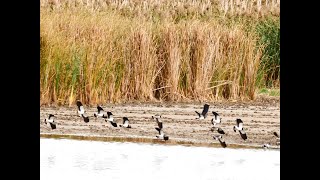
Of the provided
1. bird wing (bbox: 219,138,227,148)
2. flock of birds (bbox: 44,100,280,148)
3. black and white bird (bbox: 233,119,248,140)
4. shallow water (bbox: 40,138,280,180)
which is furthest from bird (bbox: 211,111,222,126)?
shallow water (bbox: 40,138,280,180)

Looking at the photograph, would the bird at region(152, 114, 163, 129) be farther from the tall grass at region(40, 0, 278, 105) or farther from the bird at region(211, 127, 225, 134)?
the bird at region(211, 127, 225, 134)

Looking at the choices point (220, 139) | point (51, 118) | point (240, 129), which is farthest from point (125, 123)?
point (240, 129)

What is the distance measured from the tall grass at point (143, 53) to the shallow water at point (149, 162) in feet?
1.98

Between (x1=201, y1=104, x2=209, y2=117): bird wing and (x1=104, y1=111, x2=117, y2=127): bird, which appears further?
(x1=104, y1=111, x2=117, y2=127): bird

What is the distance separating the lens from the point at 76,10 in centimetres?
718

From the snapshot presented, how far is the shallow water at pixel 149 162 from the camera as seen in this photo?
16.9 feet

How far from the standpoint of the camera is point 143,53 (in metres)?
6.94

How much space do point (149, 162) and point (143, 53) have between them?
5.48 ft

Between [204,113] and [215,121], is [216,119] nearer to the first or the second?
[215,121]

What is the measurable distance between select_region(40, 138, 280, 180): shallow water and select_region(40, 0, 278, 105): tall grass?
1.98 feet

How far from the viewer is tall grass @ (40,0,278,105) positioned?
682 centimetres
